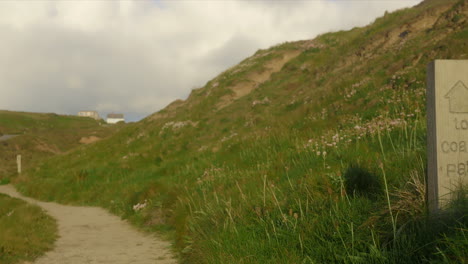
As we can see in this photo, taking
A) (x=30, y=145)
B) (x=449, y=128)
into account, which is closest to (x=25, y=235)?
(x=449, y=128)

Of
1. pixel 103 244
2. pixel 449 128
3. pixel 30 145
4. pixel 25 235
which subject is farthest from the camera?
pixel 30 145

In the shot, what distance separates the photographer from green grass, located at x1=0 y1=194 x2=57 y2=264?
694cm

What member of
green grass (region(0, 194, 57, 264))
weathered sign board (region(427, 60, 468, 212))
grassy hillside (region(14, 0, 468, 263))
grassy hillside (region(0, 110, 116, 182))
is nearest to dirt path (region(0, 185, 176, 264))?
green grass (region(0, 194, 57, 264))

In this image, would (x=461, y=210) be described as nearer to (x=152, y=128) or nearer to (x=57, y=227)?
(x=57, y=227)

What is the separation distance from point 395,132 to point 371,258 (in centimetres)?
480

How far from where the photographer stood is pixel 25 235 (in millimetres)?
8422

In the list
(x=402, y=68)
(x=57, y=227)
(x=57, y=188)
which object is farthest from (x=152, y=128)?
(x=402, y=68)

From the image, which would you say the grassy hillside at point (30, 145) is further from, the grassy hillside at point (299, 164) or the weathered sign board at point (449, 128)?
the weathered sign board at point (449, 128)

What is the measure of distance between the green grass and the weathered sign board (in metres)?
7.22

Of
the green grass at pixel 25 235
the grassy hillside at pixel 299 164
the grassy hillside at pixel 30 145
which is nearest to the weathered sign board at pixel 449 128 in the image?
the grassy hillside at pixel 299 164

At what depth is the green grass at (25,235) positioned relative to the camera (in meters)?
6.94

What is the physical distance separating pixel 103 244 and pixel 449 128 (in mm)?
7716

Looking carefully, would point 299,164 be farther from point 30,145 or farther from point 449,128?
point 30,145

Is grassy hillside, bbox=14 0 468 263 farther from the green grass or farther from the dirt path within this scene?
the green grass
